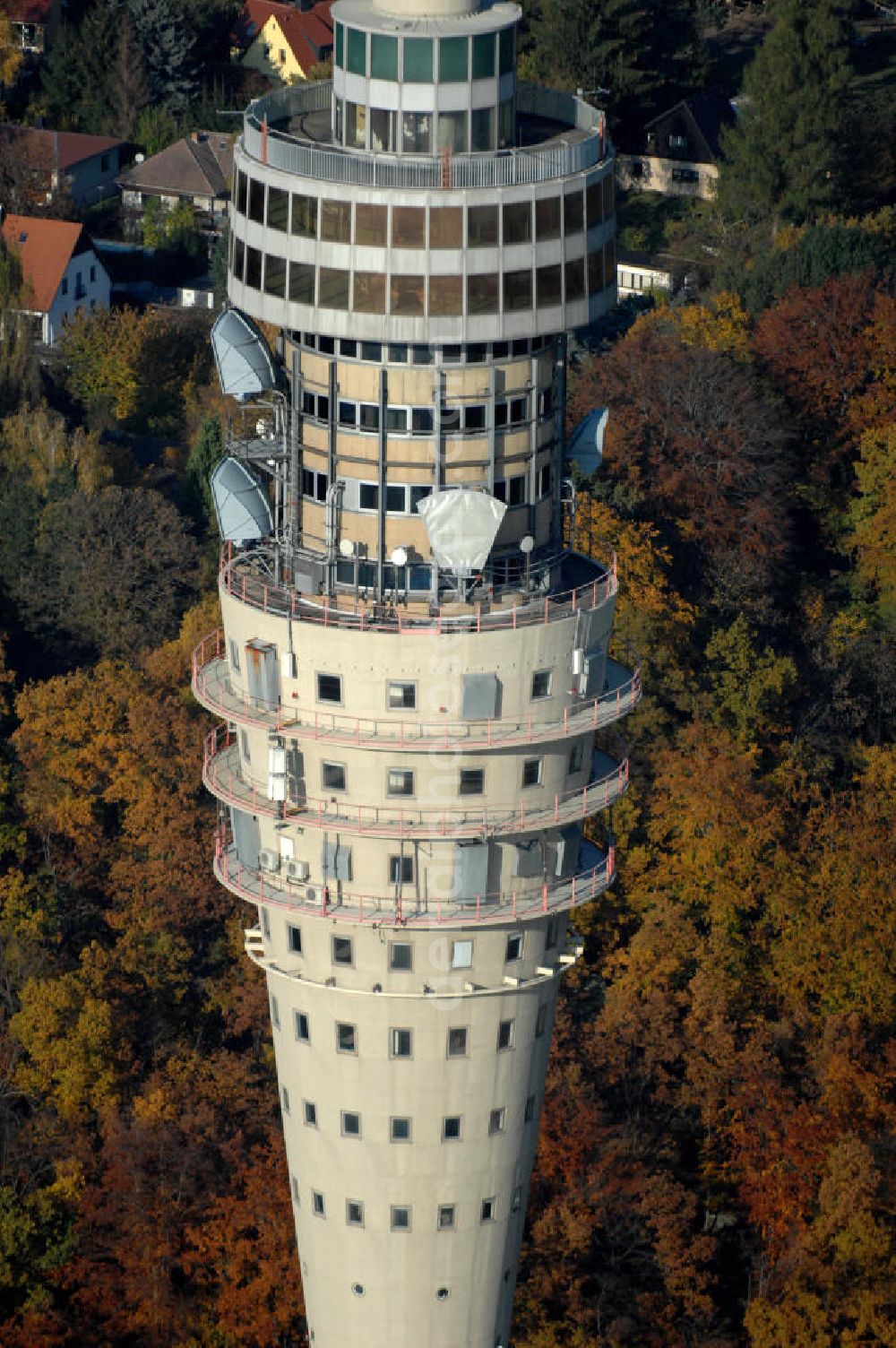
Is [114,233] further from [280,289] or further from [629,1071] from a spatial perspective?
[280,289]

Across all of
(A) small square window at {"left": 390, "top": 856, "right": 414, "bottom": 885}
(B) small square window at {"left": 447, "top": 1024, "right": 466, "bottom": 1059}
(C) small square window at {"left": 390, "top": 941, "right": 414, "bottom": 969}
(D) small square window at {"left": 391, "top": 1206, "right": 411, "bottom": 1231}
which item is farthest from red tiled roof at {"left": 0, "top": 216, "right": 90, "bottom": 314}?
(A) small square window at {"left": 390, "top": 856, "right": 414, "bottom": 885}

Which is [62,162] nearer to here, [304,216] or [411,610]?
[304,216]

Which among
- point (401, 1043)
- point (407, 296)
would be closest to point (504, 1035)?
point (401, 1043)

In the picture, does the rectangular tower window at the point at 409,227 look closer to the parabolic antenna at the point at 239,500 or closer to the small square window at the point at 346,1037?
the parabolic antenna at the point at 239,500

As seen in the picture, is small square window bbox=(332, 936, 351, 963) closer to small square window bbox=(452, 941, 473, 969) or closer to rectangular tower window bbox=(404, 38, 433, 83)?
small square window bbox=(452, 941, 473, 969)

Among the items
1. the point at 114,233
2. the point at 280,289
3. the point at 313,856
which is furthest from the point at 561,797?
the point at 114,233

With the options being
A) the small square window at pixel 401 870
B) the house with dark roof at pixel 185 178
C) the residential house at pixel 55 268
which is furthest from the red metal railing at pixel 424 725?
the house with dark roof at pixel 185 178
